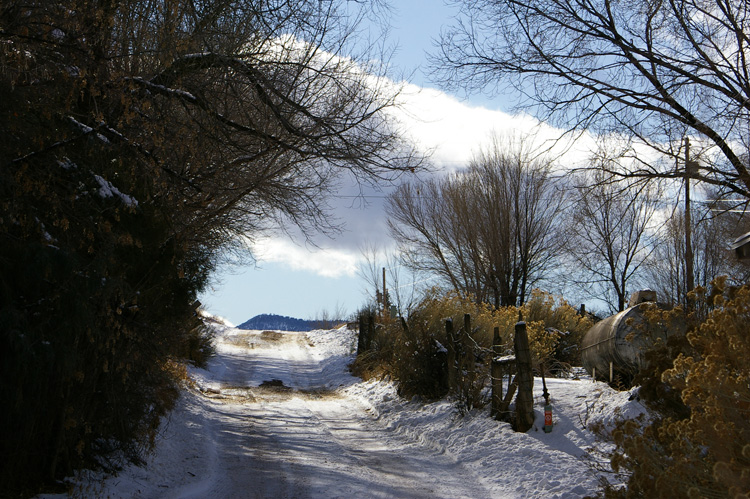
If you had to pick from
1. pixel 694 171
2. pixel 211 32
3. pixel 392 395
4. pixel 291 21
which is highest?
pixel 291 21

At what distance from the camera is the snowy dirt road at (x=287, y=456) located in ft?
23.6

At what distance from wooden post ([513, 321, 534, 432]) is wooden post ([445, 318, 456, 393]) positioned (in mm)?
2940

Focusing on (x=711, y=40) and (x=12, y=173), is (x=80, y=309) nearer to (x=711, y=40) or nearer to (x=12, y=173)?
(x=12, y=173)

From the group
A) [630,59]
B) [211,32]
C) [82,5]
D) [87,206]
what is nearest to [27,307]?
[87,206]

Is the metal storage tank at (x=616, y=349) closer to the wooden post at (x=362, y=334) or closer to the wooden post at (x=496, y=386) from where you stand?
the wooden post at (x=496, y=386)

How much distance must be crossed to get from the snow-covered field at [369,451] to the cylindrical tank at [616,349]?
470mm

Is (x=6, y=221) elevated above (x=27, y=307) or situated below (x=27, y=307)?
above

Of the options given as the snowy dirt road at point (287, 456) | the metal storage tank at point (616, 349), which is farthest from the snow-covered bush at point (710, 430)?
the metal storage tank at point (616, 349)

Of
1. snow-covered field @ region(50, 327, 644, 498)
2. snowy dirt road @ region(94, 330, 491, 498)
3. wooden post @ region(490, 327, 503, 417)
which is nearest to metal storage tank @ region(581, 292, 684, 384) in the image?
snow-covered field @ region(50, 327, 644, 498)

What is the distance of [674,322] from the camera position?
290 inches

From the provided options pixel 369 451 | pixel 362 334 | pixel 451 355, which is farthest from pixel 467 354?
pixel 362 334

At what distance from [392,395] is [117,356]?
914 cm

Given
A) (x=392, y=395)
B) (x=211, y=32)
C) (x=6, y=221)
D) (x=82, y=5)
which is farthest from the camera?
(x=392, y=395)

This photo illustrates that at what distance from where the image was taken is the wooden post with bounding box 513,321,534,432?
9321 millimetres
